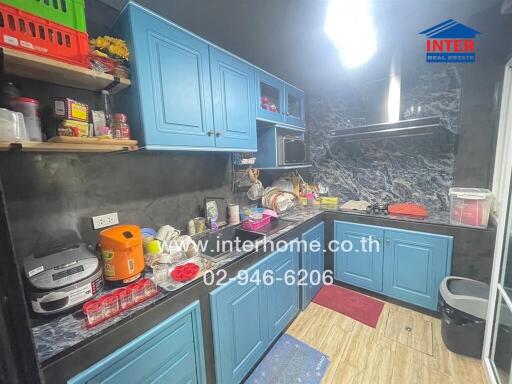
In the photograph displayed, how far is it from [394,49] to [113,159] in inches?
97.5

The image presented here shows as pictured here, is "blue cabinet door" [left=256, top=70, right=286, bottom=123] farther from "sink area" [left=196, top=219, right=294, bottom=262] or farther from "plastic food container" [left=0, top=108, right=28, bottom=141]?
"plastic food container" [left=0, top=108, right=28, bottom=141]

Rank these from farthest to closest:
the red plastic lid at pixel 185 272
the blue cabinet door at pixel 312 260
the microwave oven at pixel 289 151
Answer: the microwave oven at pixel 289 151, the blue cabinet door at pixel 312 260, the red plastic lid at pixel 185 272

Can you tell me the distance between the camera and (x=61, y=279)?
785 mm

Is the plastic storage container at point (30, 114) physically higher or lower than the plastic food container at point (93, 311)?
higher

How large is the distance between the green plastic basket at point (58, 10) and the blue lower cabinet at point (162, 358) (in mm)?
1264

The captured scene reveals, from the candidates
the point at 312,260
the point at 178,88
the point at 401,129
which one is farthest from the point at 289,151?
the point at 178,88

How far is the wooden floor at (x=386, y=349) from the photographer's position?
135 cm

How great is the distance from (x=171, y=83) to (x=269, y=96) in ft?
4.13

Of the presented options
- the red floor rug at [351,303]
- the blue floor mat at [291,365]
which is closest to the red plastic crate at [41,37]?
the blue floor mat at [291,365]

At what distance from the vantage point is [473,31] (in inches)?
65.4

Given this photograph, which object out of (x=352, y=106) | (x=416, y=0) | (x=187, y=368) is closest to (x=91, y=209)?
(x=187, y=368)

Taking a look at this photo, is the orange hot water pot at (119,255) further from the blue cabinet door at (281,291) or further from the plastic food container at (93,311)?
the blue cabinet door at (281,291)

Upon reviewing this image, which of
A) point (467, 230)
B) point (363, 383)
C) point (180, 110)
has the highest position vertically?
point (180, 110)

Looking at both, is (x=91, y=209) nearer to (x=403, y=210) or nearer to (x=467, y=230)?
(x=403, y=210)
